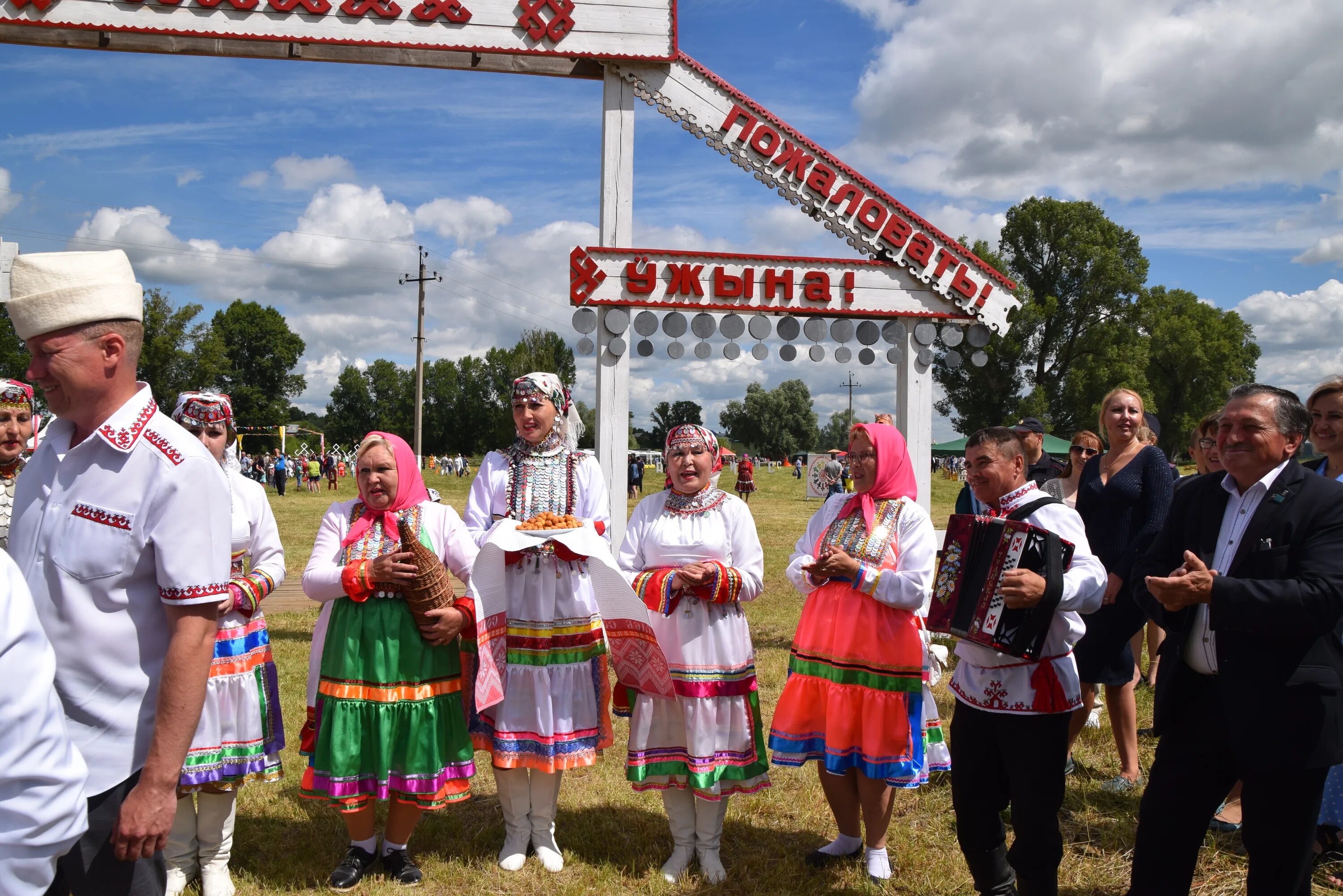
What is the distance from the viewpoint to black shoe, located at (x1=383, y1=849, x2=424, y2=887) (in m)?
4.09

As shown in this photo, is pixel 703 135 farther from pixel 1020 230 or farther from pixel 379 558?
pixel 1020 230

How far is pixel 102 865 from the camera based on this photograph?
2.20m

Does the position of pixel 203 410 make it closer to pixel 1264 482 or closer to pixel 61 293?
pixel 61 293

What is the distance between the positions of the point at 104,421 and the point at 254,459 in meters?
42.7

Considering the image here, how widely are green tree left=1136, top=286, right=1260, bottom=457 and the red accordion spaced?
4363cm

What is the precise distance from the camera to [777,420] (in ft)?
302

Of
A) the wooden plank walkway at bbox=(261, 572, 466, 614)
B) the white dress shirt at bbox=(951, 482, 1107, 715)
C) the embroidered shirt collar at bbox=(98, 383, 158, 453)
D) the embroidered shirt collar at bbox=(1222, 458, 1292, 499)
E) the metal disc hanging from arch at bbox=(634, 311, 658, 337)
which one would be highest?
the metal disc hanging from arch at bbox=(634, 311, 658, 337)

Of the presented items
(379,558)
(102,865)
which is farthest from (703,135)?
(102,865)

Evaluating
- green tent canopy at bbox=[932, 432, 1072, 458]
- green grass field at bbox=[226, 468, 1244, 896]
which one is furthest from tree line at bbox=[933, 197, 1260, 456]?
green grass field at bbox=[226, 468, 1244, 896]

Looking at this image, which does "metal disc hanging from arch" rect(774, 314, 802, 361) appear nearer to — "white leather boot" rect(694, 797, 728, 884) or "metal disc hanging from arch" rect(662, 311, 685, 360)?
"metal disc hanging from arch" rect(662, 311, 685, 360)

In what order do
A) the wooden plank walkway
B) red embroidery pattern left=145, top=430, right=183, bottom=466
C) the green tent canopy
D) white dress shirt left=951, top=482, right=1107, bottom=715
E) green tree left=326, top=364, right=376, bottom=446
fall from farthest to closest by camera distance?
green tree left=326, top=364, right=376, bottom=446, the green tent canopy, the wooden plank walkway, white dress shirt left=951, top=482, right=1107, bottom=715, red embroidery pattern left=145, top=430, right=183, bottom=466

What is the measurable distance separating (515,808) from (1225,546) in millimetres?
3255

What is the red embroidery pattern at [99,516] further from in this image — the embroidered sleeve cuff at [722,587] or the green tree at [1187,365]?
the green tree at [1187,365]

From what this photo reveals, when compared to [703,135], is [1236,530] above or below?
below
